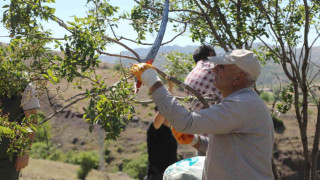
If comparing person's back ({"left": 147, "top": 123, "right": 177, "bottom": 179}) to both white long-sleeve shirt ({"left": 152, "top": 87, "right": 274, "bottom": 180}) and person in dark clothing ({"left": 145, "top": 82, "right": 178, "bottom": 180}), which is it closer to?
person in dark clothing ({"left": 145, "top": 82, "right": 178, "bottom": 180})

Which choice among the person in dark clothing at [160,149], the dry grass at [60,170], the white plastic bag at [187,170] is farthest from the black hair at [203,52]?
the dry grass at [60,170]

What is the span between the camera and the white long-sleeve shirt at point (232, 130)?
6.28 ft

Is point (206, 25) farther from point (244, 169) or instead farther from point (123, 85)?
point (244, 169)

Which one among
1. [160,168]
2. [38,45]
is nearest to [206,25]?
[160,168]

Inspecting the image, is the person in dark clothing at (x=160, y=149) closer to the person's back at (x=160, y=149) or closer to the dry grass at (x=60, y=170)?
the person's back at (x=160, y=149)

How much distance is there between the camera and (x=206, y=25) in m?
5.12

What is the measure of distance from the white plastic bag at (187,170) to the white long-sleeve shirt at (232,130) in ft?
1.30

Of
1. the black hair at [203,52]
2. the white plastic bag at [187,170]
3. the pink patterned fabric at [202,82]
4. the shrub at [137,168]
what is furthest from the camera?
the shrub at [137,168]

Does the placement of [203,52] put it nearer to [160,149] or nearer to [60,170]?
[160,149]

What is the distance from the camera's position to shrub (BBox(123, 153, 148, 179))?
29731mm

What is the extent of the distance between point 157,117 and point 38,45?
3.79ft

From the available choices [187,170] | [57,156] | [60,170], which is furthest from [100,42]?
[57,156]

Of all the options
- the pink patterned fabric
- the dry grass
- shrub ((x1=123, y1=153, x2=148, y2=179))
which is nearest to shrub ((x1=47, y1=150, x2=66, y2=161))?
shrub ((x1=123, y1=153, x2=148, y2=179))

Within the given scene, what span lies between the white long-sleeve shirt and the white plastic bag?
1.30 ft
